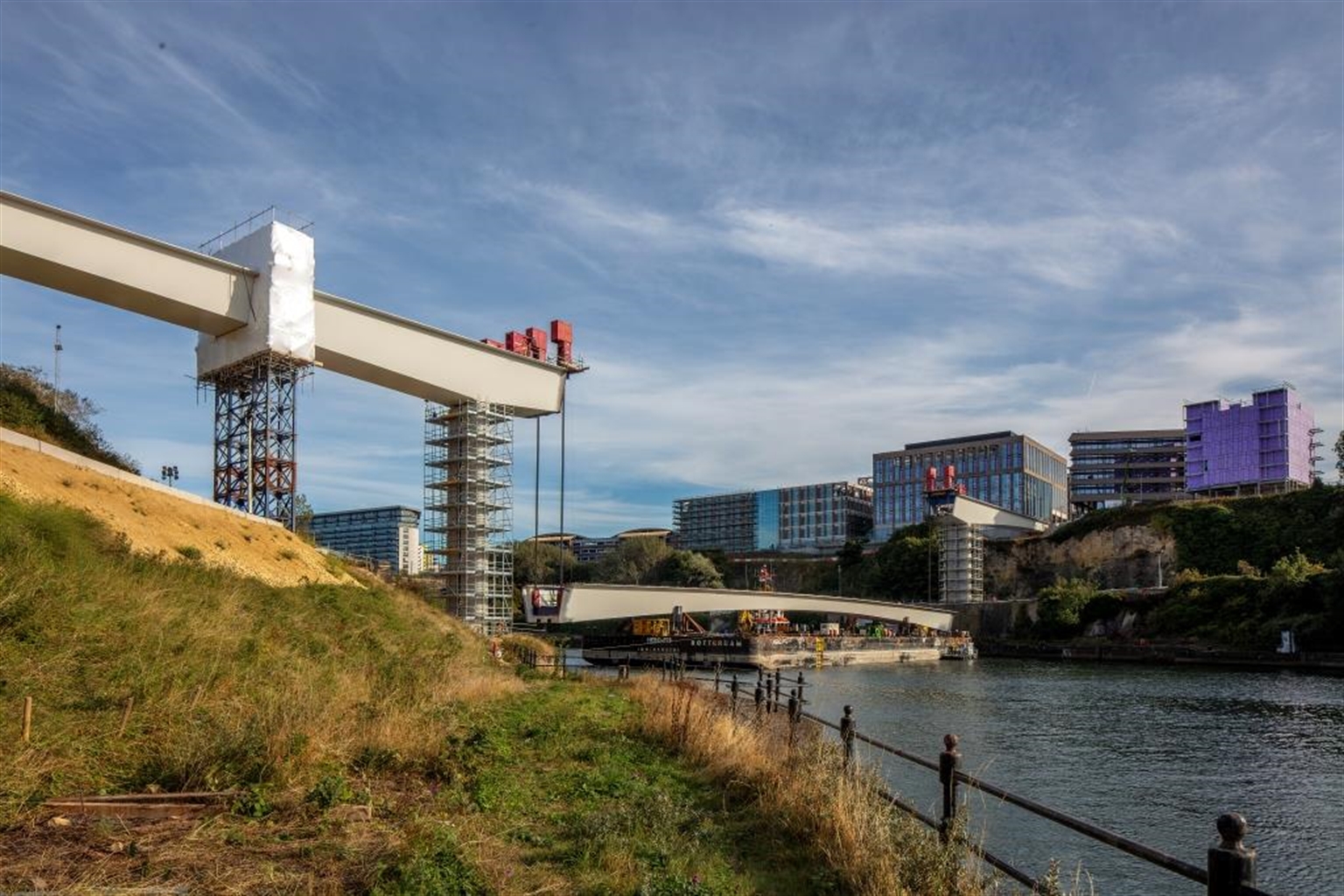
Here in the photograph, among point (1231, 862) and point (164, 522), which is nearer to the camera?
point (1231, 862)

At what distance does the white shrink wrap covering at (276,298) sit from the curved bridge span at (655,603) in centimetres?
2943

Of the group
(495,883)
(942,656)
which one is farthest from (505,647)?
(942,656)

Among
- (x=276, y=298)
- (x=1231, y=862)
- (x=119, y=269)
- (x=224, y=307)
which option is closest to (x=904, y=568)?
(x=276, y=298)

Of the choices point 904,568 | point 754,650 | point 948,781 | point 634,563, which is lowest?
point 754,650

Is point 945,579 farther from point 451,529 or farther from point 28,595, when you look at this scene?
point 28,595

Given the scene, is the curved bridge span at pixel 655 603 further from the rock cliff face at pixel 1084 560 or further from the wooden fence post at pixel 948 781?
the wooden fence post at pixel 948 781

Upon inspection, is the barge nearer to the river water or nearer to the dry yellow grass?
the river water

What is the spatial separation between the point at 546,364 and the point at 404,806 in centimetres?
5166

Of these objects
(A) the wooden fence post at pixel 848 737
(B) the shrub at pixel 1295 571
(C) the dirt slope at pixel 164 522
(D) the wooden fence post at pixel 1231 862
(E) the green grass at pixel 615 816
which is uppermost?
(C) the dirt slope at pixel 164 522

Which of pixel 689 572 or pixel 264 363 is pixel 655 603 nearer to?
pixel 264 363

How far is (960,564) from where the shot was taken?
115000 millimetres

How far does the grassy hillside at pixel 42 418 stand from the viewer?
3234 centimetres

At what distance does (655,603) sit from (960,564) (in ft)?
176

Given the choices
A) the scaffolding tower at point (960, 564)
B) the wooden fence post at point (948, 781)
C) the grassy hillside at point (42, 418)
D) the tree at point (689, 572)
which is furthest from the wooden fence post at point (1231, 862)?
the tree at point (689, 572)
